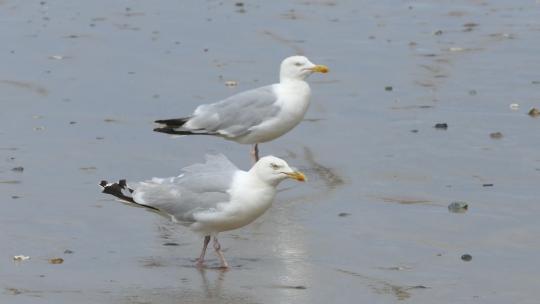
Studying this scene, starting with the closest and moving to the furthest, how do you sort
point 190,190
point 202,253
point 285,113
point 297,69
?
point 202,253
point 190,190
point 285,113
point 297,69

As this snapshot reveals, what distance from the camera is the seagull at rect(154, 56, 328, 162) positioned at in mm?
10117

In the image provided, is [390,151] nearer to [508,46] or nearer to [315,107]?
[315,107]

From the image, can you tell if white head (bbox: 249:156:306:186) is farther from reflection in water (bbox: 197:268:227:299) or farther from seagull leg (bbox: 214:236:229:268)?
reflection in water (bbox: 197:268:227:299)

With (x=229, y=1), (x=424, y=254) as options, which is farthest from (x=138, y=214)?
(x=229, y=1)

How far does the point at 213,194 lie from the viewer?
7602 millimetres

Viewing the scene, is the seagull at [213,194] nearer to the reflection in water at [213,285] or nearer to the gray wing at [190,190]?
the gray wing at [190,190]

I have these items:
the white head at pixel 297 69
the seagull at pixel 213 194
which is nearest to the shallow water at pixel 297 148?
the seagull at pixel 213 194

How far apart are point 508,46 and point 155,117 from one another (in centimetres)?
463

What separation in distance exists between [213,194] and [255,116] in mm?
2593

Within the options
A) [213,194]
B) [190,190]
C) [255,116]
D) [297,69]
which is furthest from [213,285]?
[297,69]

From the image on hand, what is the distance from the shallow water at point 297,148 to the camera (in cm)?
722

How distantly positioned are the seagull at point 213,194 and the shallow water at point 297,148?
0.82ft

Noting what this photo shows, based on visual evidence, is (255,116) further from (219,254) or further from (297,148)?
(219,254)

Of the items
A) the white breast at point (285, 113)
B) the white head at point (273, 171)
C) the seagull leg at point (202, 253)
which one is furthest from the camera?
the white breast at point (285, 113)
